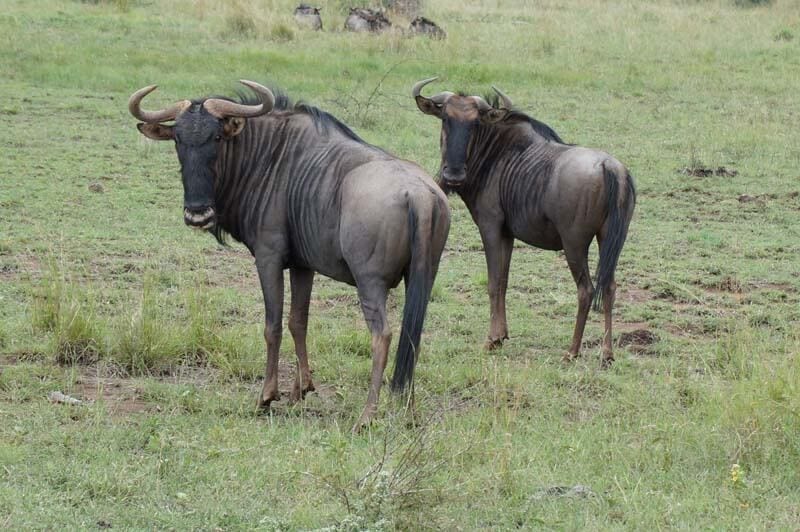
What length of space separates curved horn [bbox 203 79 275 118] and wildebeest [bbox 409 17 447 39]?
44.6ft

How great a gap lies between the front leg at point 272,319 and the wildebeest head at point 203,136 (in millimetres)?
392

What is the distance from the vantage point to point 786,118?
15.5 meters

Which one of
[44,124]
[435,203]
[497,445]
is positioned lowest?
[44,124]

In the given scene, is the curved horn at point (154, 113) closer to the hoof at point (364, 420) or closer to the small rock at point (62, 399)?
the small rock at point (62, 399)

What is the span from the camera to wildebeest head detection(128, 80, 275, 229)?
21.3 ft

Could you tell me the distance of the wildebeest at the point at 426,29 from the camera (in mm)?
19938

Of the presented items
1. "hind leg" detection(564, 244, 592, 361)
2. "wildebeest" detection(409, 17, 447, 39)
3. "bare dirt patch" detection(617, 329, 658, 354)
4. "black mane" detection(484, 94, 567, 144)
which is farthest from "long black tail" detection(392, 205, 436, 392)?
"wildebeest" detection(409, 17, 447, 39)

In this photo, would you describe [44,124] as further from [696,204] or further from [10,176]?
[696,204]

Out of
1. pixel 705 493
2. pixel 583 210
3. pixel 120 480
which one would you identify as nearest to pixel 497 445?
pixel 705 493

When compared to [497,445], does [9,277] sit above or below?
below

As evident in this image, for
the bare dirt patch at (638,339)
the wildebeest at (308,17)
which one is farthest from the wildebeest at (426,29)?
the bare dirt patch at (638,339)

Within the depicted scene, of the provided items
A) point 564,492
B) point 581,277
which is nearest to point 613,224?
point 581,277

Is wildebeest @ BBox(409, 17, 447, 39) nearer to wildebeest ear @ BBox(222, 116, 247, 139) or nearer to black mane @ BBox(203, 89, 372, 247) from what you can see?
black mane @ BBox(203, 89, 372, 247)

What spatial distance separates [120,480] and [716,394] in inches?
109
